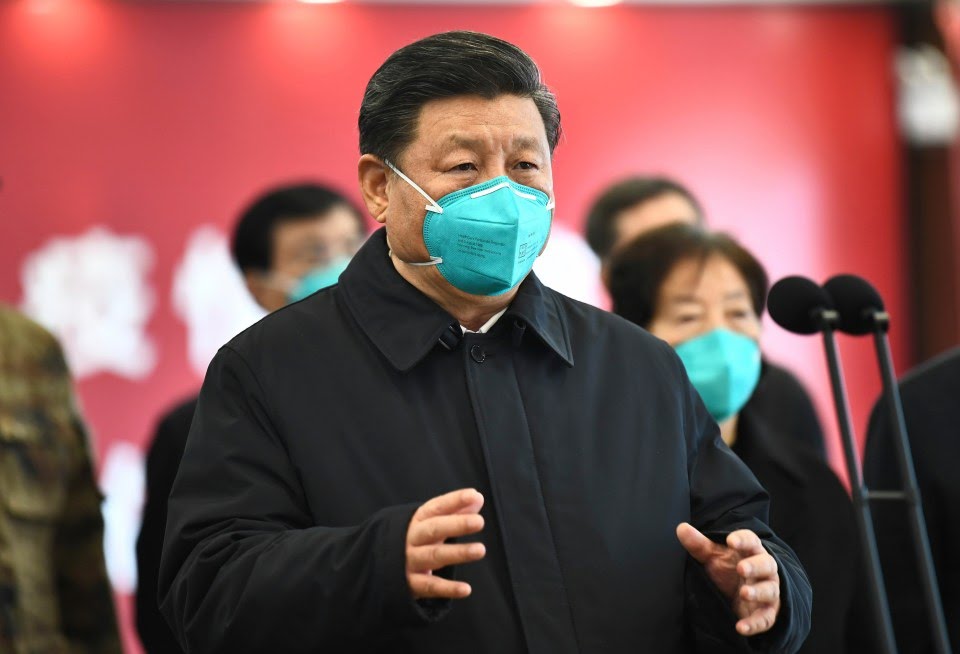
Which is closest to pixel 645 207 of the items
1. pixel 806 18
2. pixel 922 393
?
pixel 922 393

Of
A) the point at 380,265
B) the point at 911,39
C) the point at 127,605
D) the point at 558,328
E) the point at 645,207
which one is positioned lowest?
the point at 127,605

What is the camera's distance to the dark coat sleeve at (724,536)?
69.7 inches

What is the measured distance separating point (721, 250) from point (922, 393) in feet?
1.64

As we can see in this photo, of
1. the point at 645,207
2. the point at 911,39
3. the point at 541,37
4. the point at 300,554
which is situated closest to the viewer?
the point at 300,554

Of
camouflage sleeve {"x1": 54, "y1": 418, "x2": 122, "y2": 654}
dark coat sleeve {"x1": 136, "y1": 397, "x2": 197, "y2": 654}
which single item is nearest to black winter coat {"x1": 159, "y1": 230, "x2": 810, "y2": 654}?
Answer: camouflage sleeve {"x1": 54, "y1": 418, "x2": 122, "y2": 654}

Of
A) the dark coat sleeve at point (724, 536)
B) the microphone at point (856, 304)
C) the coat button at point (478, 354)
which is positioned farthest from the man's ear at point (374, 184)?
the microphone at point (856, 304)

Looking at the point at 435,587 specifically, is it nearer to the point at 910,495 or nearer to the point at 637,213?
the point at 910,495

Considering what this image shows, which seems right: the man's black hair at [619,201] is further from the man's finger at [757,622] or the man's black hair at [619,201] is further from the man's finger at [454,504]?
the man's finger at [454,504]

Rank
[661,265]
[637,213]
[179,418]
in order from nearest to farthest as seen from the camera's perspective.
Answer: [661,265], [179,418], [637,213]

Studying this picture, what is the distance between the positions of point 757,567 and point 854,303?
66 cm

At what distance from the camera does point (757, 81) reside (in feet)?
21.1

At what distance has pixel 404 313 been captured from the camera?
1867mm

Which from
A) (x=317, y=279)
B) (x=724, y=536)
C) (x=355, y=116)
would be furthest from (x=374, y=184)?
(x=355, y=116)

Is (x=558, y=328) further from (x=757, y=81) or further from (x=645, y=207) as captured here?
(x=757, y=81)
